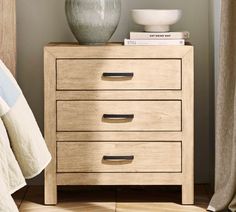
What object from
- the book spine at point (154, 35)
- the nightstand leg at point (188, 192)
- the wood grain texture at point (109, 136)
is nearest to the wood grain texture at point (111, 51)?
the book spine at point (154, 35)

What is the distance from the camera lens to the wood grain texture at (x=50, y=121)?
11.9ft

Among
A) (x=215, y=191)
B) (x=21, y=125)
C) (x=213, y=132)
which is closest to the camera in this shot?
(x=21, y=125)

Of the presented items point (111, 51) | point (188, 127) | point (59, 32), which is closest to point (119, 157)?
point (188, 127)

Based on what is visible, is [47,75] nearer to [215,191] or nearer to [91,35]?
[91,35]

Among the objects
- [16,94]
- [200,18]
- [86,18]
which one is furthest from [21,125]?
[200,18]

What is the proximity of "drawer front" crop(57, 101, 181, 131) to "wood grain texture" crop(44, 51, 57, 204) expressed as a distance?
0.11 feet

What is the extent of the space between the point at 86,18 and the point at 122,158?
0.63 meters

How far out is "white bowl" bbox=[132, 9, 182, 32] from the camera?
12.3ft

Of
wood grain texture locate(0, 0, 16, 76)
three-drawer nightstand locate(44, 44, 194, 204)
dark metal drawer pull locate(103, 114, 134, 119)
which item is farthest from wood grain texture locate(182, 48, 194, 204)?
wood grain texture locate(0, 0, 16, 76)

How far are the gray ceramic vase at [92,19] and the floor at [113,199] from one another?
71 centimetres

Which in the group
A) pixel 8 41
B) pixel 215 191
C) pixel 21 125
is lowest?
pixel 215 191

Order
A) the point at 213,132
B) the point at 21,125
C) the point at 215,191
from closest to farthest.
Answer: the point at 21,125, the point at 215,191, the point at 213,132

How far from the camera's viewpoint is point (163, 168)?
369 centimetres

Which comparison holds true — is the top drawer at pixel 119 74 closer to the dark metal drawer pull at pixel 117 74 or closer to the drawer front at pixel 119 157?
the dark metal drawer pull at pixel 117 74
